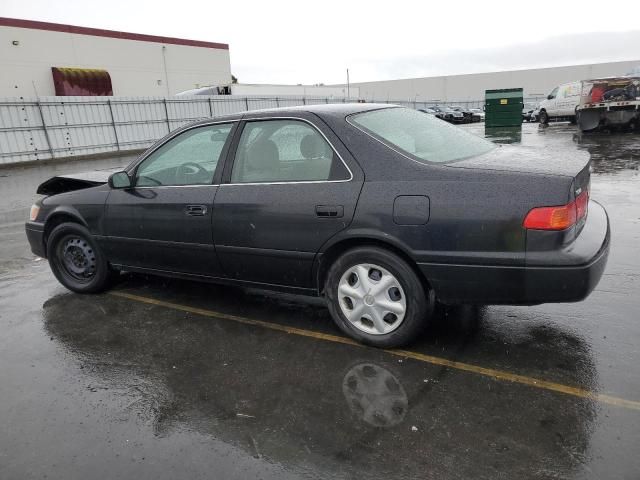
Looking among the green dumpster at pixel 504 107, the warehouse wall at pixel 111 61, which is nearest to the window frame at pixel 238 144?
the green dumpster at pixel 504 107

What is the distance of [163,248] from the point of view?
13.5 ft

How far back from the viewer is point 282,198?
11.3ft

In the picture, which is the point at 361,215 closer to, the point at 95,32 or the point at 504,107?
the point at 504,107

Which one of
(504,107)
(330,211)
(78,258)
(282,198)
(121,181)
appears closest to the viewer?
(330,211)

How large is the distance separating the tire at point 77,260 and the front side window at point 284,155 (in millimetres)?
1794

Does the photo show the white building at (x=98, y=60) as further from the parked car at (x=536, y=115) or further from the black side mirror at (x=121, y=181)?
the black side mirror at (x=121, y=181)

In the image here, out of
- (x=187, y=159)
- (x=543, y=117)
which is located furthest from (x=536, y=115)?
(x=187, y=159)

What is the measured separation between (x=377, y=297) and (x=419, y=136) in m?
1.18

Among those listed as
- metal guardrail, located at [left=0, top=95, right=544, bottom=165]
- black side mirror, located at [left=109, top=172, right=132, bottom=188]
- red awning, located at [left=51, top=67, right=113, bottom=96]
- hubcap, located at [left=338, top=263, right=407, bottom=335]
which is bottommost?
hubcap, located at [left=338, top=263, right=407, bottom=335]

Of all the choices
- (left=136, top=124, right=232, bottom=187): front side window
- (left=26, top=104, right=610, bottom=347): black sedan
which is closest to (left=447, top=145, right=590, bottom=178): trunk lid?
(left=26, top=104, right=610, bottom=347): black sedan

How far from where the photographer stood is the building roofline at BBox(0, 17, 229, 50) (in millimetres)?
27850

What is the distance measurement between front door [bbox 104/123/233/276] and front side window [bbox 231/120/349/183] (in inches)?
8.7

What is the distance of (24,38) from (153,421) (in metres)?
32.3

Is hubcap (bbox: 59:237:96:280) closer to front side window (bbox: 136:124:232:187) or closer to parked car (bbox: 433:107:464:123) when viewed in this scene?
front side window (bbox: 136:124:232:187)
